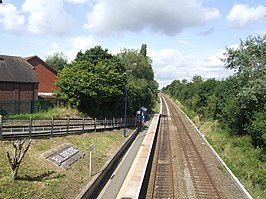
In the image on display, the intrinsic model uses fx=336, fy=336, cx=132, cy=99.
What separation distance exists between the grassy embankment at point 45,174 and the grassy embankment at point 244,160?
28.6 feet

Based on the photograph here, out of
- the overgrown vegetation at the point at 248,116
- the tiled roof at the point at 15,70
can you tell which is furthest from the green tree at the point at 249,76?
the tiled roof at the point at 15,70

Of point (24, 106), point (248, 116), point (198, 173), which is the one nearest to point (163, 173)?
point (198, 173)

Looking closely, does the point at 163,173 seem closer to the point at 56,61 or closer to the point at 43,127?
the point at 43,127

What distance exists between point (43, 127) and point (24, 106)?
42.1 ft

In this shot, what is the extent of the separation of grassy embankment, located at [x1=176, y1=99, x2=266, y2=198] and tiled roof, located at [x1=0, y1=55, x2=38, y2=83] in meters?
22.5

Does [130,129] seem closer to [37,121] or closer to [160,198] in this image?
[37,121]

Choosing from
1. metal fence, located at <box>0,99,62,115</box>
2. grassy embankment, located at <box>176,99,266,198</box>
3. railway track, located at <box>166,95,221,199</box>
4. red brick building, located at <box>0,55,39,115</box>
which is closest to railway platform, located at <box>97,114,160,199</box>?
railway track, located at <box>166,95,221,199</box>

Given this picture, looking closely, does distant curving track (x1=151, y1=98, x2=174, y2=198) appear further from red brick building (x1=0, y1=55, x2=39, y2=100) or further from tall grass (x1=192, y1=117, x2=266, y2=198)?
red brick building (x1=0, y1=55, x2=39, y2=100)

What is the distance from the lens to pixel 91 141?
2647cm

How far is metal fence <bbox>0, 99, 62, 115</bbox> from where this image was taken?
33.2m

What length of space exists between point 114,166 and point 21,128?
645cm

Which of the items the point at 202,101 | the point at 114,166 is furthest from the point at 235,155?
the point at 202,101

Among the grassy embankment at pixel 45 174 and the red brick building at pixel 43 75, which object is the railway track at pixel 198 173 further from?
the red brick building at pixel 43 75

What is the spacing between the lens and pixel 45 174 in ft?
53.1
